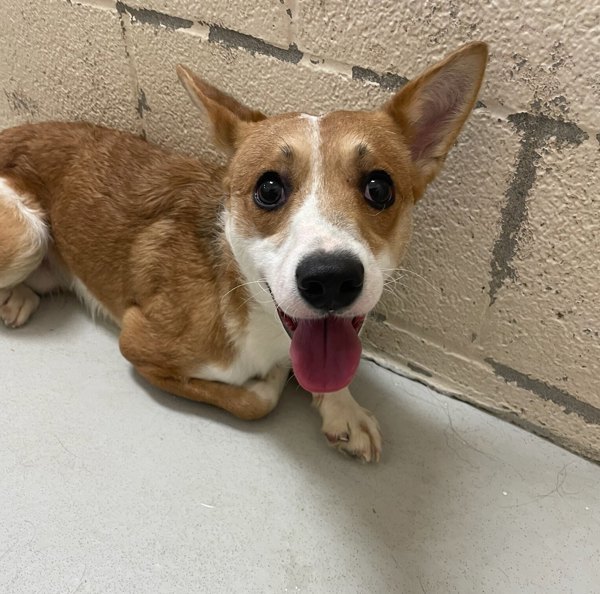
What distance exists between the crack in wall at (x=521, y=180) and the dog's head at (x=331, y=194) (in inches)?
6.9

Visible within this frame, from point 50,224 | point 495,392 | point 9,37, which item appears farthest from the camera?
point 9,37

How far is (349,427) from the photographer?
5.51ft

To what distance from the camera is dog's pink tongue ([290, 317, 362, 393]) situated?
1.37m

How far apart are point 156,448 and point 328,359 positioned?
674 millimetres

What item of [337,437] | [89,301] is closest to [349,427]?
[337,437]

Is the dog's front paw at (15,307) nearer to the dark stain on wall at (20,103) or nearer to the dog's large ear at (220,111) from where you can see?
the dark stain on wall at (20,103)

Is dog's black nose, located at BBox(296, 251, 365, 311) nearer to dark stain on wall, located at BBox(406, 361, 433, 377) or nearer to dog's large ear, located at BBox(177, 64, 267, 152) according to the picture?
dog's large ear, located at BBox(177, 64, 267, 152)

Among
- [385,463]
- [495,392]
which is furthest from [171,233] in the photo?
[495,392]

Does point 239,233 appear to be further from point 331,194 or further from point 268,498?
point 268,498

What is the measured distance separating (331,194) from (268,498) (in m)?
0.90

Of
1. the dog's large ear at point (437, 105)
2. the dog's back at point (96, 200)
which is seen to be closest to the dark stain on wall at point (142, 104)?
the dog's back at point (96, 200)

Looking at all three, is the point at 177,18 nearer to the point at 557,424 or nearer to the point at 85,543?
the point at 85,543

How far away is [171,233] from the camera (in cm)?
174

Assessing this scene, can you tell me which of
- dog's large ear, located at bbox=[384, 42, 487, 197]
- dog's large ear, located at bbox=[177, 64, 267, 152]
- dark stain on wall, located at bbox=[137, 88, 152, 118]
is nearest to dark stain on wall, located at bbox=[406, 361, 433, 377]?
dog's large ear, located at bbox=[384, 42, 487, 197]
